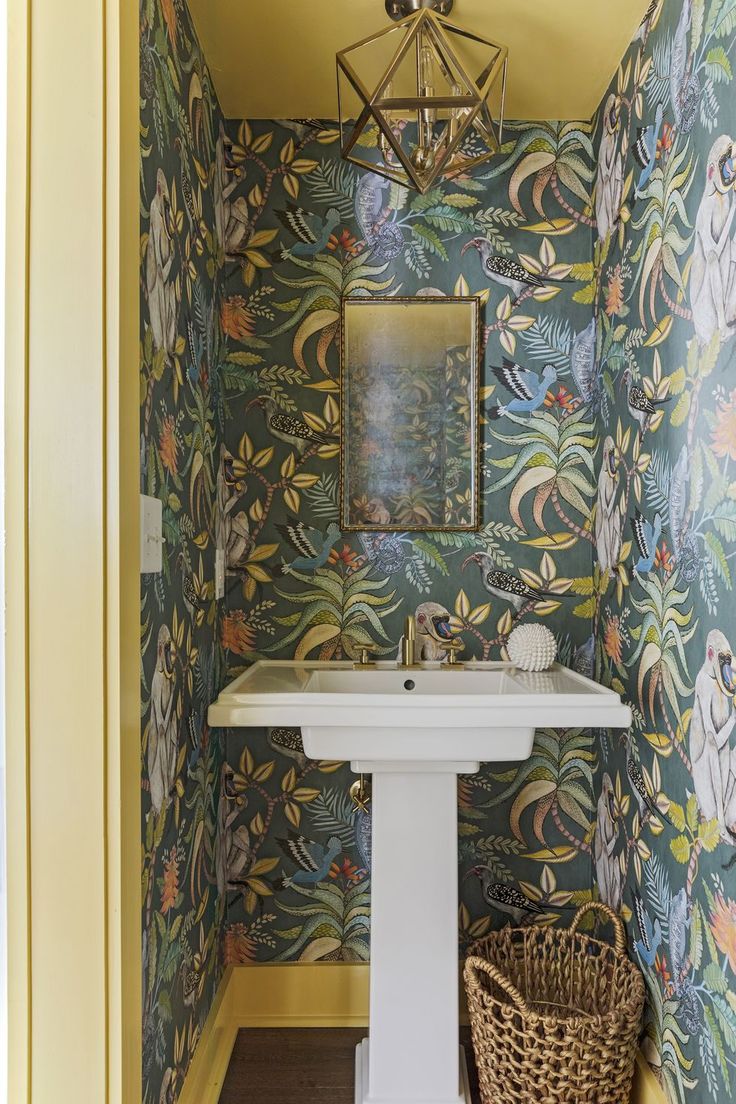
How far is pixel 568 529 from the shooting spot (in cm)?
213

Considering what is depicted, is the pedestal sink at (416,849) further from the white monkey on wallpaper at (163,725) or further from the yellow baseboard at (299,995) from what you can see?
the yellow baseboard at (299,995)

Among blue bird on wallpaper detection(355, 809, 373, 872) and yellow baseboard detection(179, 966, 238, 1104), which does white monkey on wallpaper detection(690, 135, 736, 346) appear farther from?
yellow baseboard detection(179, 966, 238, 1104)

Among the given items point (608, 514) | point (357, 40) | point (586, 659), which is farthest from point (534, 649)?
point (357, 40)

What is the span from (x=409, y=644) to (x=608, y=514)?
58cm

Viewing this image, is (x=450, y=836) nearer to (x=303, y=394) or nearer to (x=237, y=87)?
(x=303, y=394)

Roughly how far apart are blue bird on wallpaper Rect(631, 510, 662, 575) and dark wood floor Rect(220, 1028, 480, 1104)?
1.22m

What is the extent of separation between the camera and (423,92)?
67.7 inches

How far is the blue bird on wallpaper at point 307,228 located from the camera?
214cm

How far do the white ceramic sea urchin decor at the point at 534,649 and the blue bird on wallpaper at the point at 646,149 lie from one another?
100 cm

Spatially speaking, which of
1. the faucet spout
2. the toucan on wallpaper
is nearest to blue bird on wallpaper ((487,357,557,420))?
the toucan on wallpaper

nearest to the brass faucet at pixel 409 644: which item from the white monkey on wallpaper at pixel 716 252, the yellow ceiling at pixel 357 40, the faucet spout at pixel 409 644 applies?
the faucet spout at pixel 409 644

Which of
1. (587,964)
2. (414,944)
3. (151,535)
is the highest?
(151,535)

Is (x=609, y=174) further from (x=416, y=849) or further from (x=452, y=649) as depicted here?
(x=416, y=849)

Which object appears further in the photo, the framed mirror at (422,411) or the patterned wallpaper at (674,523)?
the framed mirror at (422,411)
